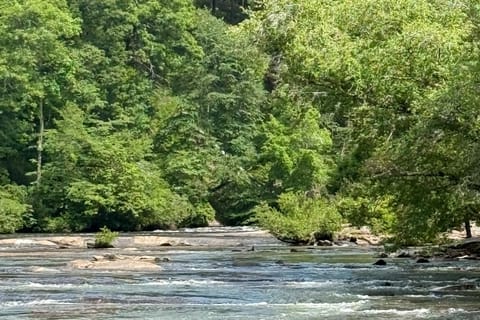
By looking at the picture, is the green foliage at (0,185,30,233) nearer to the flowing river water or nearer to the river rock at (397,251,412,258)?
the flowing river water

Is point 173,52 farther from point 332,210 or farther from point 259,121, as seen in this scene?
point 332,210

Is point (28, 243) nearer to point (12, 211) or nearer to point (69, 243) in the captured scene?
point (69, 243)

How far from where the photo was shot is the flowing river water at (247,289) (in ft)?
65.6

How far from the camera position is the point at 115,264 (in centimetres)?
3117

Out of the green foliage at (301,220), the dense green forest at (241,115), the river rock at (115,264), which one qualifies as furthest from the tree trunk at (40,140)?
the river rock at (115,264)

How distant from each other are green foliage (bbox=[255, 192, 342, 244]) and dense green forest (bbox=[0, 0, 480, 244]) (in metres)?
0.08

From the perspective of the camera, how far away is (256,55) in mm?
28438

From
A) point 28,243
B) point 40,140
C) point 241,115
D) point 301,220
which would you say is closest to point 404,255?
point 301,220

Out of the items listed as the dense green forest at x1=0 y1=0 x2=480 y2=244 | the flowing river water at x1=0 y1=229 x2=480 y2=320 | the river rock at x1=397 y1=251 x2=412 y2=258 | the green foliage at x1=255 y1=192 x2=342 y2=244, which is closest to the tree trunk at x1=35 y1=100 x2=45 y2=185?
the dense green forest at x1=0 y1=0 x2=480 y2=244

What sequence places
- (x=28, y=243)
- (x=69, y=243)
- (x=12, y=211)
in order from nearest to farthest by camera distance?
(x=69, y=243), (x=28, y=243), (x=12, y=211)

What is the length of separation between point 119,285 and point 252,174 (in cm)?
4699

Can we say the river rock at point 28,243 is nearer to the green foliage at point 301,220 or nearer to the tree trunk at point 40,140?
the green foliage at point 301,220

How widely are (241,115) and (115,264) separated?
153 feet

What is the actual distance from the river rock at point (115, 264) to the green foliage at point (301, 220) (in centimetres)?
1215
